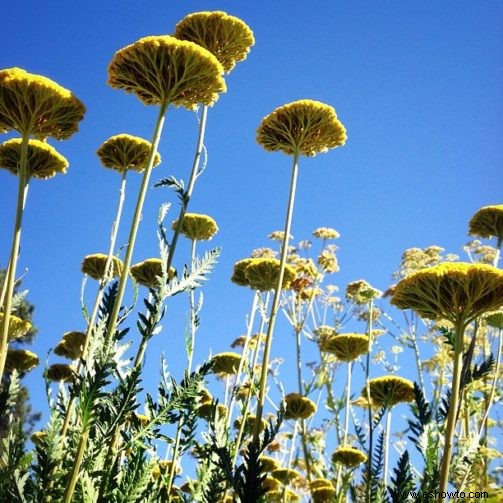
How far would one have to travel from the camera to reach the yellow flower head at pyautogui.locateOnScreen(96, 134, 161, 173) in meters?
4.53

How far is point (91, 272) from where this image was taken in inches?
254

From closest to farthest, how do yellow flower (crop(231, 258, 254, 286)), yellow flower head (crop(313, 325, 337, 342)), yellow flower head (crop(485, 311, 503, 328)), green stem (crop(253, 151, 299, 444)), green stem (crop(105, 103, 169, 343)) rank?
green stem (crop(105, 103, 169, 343)) → green stem (crop(253, 151, 299, 444)) → yellow flower head (crop(485, 311, 503, 328)) → yellow flower (crop(231, 258, 254, 286)) → yellow flower head (crop(313, 325, 337, 342))

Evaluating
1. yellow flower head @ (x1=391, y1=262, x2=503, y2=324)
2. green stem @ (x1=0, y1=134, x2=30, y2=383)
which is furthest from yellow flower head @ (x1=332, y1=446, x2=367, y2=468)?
green stem @ (x1=0, y1=134, x2=30, y2=383)

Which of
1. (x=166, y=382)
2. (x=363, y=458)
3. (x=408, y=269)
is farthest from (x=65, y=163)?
(x=408, y=269)

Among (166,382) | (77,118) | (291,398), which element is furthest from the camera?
(291,398)

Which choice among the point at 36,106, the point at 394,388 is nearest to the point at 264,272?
the point at 394,388

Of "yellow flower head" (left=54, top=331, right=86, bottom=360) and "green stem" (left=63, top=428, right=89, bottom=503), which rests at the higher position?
"yellow flower head" (left=54, top=331, right=86, bottom=360)

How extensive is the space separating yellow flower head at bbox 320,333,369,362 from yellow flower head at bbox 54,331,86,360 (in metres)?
2.83

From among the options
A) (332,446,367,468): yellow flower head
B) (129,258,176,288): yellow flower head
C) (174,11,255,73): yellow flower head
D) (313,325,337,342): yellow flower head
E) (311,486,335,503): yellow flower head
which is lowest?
(311,486,335,503): yellow flower head

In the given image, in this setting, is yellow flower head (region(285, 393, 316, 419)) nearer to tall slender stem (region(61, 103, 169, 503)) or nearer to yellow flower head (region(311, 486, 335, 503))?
yellow flower head (region(311, 486, 335, 503))

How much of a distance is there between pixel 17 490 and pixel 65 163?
271 cm

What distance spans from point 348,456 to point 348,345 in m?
1.19

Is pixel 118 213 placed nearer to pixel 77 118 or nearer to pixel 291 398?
pixel 77 118

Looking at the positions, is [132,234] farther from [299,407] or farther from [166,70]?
[299,407]
